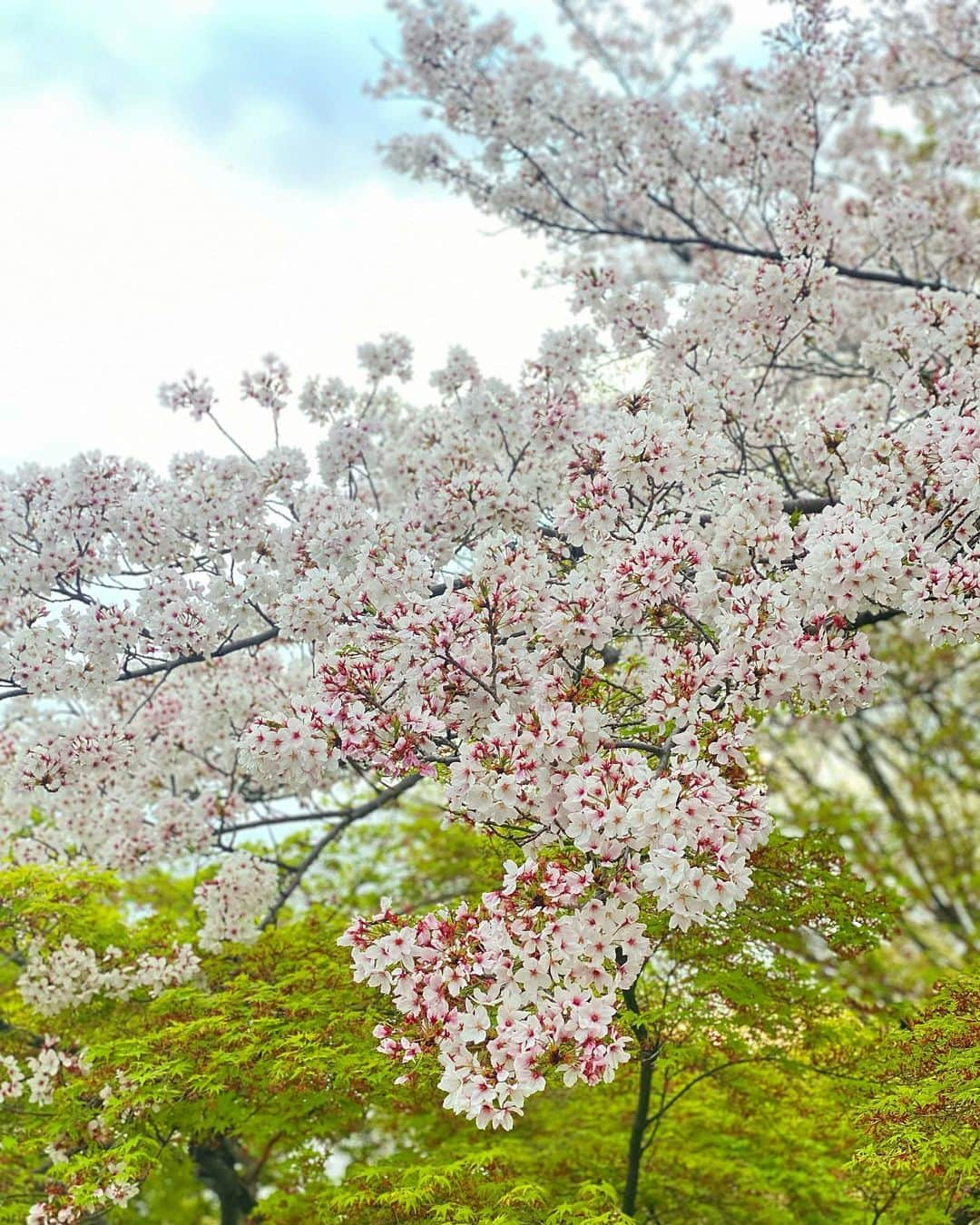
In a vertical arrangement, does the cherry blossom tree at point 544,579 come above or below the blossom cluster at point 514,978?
above

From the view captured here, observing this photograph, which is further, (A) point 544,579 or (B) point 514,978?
(A) point 544,579

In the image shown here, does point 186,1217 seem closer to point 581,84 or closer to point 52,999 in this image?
point 52,999

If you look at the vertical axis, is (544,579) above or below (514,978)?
above

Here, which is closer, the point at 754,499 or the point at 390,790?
the point at 754,499

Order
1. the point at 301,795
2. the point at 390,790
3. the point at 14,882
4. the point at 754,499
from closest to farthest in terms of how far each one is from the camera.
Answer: the point at 754,499, the point at 14,882, the point at 390,790, the point at 301,795

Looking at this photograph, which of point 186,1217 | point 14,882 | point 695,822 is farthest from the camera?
point 186,1217

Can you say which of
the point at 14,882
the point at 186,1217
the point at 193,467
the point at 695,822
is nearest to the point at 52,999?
the point at 14,882

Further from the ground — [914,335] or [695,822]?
[914,335]

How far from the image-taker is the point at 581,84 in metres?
11.6

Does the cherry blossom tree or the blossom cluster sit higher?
the cherry blossom tree

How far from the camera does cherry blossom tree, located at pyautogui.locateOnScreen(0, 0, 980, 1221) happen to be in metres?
4.01

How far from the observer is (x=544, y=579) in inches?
197

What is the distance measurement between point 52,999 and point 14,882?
0.77 meters

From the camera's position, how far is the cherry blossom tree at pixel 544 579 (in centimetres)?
401
